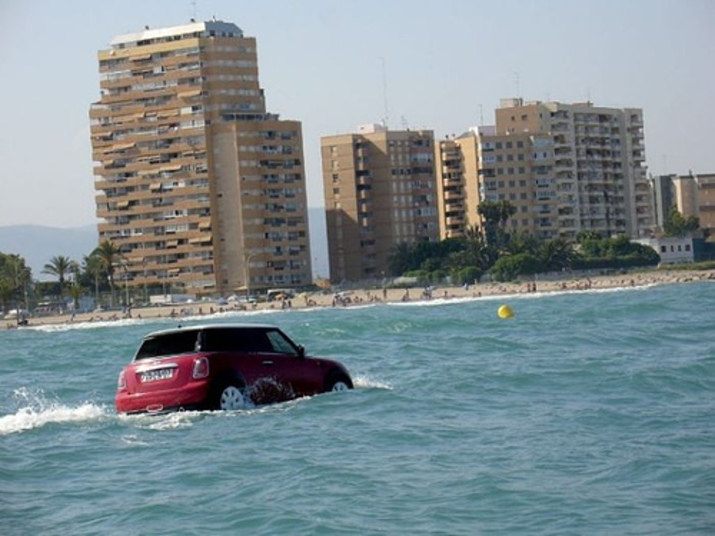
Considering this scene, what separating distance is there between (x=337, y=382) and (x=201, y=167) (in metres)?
142

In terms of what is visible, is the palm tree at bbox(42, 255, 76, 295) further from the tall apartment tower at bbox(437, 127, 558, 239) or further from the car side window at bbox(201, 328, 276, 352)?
the car side window at bbox(201, 328, 276, 352)

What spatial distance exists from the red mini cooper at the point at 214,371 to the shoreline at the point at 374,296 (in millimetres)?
115968

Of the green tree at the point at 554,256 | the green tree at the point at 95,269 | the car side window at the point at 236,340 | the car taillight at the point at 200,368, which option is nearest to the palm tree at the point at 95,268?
the green tree at the point at 95,269

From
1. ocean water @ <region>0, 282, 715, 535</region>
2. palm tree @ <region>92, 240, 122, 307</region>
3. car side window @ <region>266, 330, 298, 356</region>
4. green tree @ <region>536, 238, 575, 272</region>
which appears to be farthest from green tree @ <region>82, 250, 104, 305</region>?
car side window @ <region>266, 330, 298, 356</region>

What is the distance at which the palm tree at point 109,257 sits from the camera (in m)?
163

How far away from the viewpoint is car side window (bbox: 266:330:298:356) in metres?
24.2

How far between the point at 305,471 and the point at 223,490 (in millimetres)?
1290

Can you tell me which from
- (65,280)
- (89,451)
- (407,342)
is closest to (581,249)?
(65,280)

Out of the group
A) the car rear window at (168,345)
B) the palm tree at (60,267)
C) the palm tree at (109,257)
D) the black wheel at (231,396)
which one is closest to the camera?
the black wheel at (231,396)

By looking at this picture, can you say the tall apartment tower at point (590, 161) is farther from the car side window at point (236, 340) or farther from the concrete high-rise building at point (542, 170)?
the car side window at point (236, 340)

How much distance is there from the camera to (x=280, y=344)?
24.4 m

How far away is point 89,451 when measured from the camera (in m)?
20.1

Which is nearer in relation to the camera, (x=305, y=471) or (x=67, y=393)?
(x=305, y=471)

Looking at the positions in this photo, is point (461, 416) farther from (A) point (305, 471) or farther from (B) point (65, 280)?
(B) point (65, 280)
